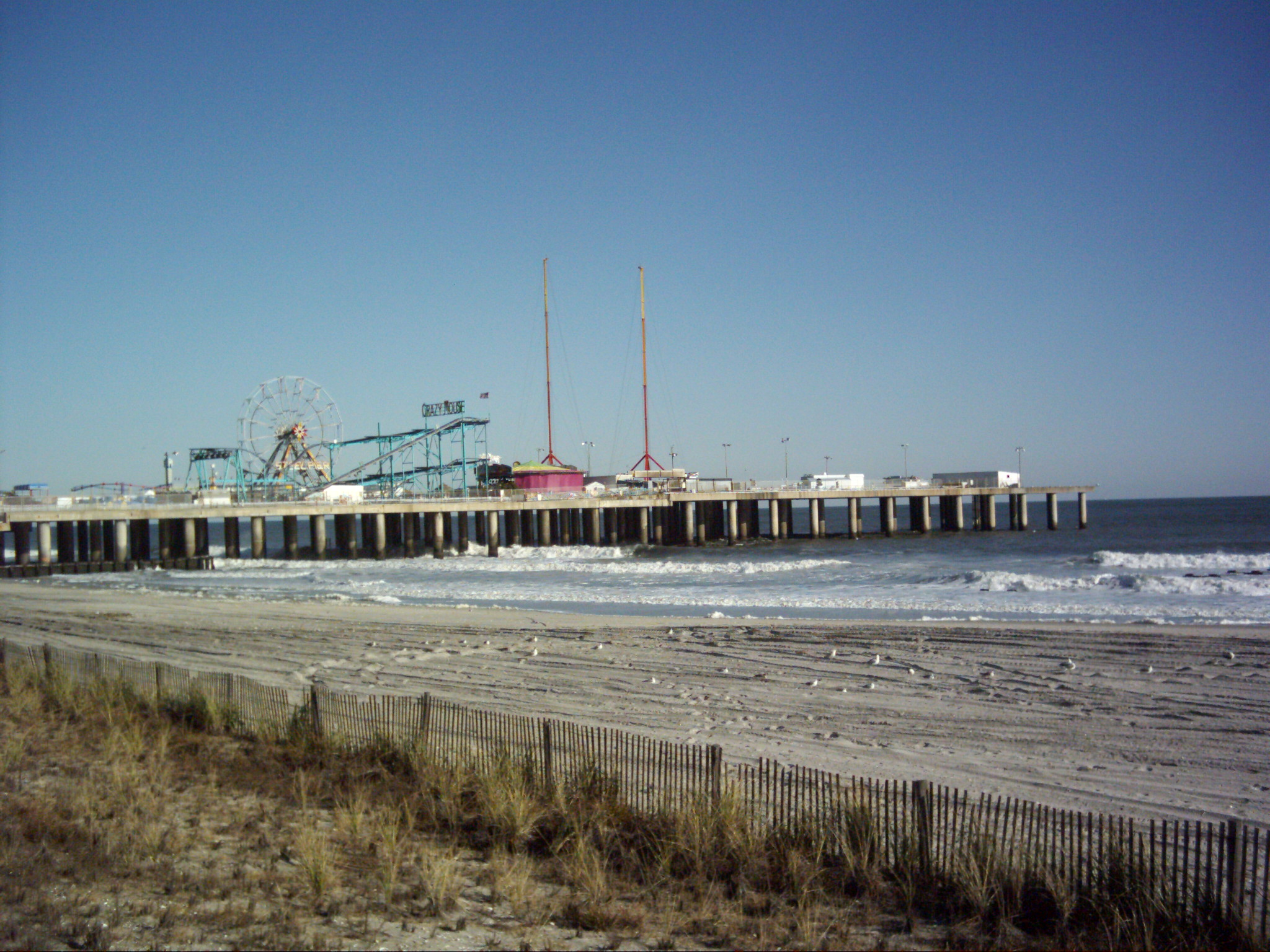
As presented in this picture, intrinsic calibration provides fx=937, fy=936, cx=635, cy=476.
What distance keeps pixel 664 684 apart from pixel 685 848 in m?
7.43

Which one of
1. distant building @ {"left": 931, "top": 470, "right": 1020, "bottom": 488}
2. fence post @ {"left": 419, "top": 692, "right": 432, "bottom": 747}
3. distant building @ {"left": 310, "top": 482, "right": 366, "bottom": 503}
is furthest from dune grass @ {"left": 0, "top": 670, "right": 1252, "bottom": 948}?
distant building @ {"left": 931, "top": 470, "right": 1020, "bottom": 488}

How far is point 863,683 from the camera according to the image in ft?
46.5

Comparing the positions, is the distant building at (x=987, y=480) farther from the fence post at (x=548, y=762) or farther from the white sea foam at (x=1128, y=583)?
the fence post at (x=548, y=762)

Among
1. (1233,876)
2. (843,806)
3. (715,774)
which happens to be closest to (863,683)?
(843,806)

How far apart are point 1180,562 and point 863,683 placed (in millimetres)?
29629

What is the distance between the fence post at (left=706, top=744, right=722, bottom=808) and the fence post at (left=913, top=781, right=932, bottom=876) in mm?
1547

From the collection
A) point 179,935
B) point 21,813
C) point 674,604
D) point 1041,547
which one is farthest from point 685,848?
point 1041,547

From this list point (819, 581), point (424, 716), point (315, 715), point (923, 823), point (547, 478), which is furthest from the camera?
point (547, 478)

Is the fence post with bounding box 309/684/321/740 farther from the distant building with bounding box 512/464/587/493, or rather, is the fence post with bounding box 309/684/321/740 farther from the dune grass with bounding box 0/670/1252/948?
the distant building with bounding box 512/464/587/493

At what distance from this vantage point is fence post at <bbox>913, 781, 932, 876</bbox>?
6586 mm

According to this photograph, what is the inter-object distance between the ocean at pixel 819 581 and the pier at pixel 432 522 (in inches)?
85.0

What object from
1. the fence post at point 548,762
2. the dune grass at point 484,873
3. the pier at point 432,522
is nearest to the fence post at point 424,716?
the dune grass at point 484,873

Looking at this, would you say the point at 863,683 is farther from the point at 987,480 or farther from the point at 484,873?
the point at 987,480

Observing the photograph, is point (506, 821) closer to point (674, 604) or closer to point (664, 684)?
point (664, 684)
